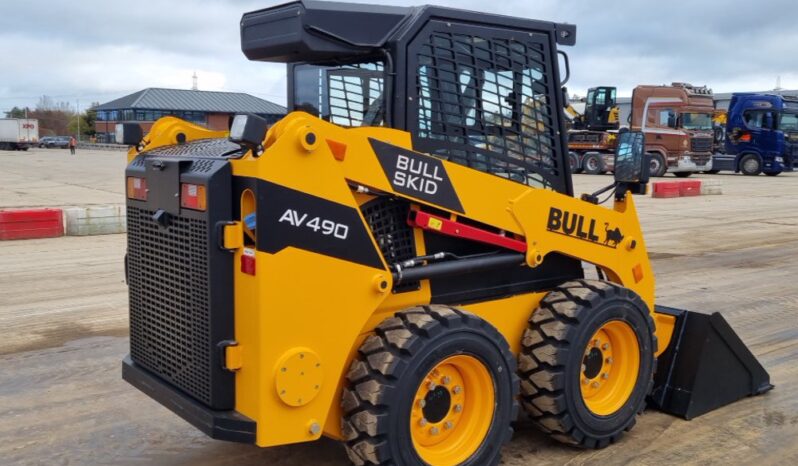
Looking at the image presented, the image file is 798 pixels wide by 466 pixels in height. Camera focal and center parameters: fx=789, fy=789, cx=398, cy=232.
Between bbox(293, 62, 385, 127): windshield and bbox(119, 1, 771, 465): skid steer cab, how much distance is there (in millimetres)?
13

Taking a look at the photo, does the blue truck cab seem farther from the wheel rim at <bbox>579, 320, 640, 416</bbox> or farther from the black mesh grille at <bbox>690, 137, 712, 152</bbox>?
the wheel rim at <bbox>579, 320, 640, 416</bbox>

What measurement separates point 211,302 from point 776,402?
4031mm

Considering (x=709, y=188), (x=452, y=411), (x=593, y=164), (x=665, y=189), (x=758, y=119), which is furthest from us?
(x=593, y=164)

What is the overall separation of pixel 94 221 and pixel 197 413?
1136 centimetres

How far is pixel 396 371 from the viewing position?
3504 mm

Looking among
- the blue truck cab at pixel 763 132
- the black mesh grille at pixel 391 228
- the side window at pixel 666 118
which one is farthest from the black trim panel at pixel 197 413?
the blue truck cab at pixel 763 132

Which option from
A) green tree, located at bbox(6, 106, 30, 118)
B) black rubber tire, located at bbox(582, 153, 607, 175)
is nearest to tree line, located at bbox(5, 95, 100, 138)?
green tree, located at bbox(6, 106, 30, 118)

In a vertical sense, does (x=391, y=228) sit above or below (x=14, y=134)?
below

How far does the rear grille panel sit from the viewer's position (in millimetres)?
3406

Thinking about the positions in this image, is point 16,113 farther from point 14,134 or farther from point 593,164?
point 593,164

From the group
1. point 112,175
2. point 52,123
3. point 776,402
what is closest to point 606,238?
point 776,402

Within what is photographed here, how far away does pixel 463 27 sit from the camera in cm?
414

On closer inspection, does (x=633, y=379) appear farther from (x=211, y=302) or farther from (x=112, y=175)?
(x=112, y=175)

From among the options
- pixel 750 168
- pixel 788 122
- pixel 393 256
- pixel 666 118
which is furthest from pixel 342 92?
pixel 750 168
